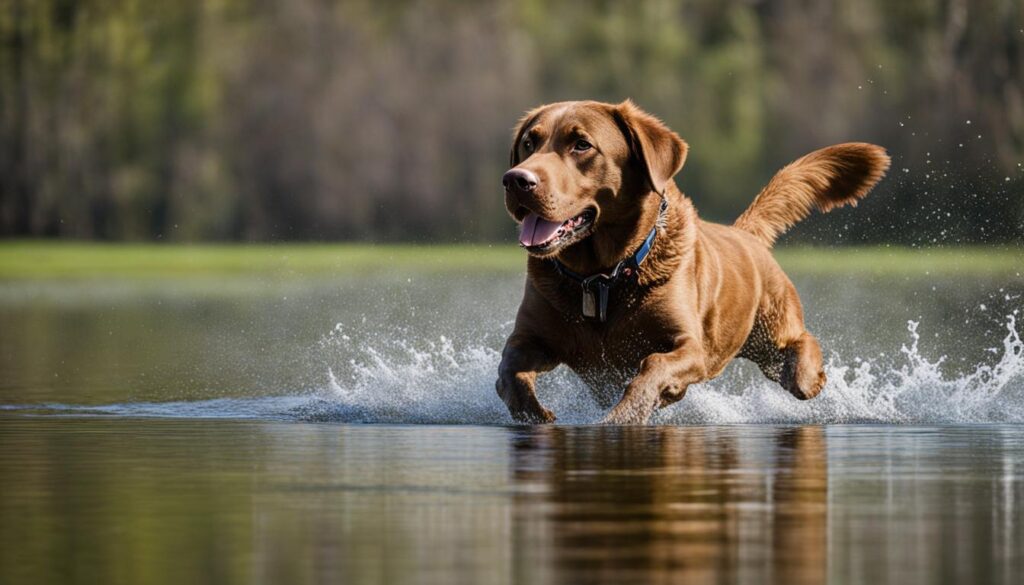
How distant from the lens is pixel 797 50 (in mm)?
52594

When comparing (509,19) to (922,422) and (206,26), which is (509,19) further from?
(922,422)

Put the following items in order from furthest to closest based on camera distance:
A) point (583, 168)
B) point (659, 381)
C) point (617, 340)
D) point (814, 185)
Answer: point (814, 185) → point (617, 340) → point (583, 168) → point (659, 381)

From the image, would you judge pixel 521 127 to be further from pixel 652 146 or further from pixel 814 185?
pixel 814 185

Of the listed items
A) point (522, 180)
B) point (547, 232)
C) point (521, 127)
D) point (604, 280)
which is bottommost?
point (604, 280)

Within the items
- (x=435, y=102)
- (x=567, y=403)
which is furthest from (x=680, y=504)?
(x=435, y=102)

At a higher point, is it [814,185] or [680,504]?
[814,185]

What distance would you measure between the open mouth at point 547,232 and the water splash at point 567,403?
88 cm

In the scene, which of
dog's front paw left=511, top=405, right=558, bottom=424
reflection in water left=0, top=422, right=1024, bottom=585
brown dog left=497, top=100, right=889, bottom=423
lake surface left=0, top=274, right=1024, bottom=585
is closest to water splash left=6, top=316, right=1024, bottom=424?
lake surface left=0, top=274, right=1024, bottom=585

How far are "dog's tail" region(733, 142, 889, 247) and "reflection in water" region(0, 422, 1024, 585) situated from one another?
7.44 ft

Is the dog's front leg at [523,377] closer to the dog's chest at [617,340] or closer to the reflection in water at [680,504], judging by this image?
the dog's chest at [617,340]

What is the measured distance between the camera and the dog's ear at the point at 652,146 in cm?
828

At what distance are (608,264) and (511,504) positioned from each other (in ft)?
9.78

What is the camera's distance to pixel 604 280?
8.39m

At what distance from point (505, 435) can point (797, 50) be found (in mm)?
46178
